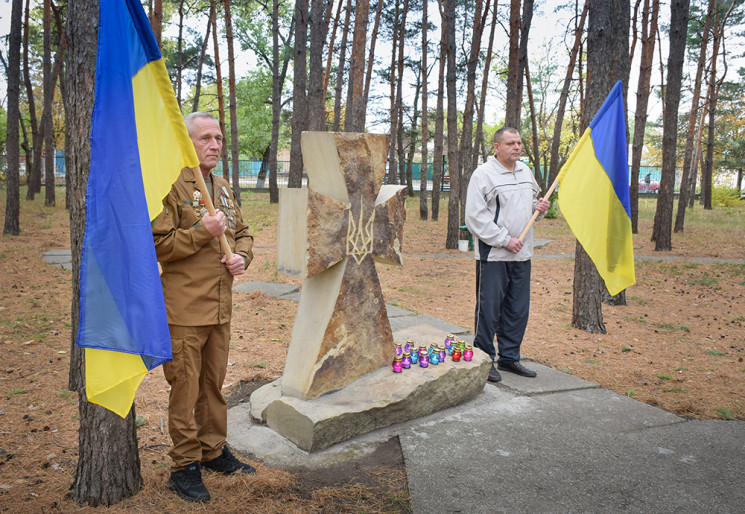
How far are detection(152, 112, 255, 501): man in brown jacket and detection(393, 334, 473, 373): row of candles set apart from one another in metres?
1.69

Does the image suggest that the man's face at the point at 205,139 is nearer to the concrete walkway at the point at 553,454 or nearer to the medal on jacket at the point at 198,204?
the medal on jacket at the point at 198,204

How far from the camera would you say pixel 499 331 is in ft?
17.6

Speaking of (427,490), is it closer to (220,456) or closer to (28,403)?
(220,456)

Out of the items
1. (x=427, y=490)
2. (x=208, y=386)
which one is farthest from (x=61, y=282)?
(x=427, y=490)

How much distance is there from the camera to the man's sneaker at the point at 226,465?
11.0 ft

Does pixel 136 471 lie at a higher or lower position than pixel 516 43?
lower

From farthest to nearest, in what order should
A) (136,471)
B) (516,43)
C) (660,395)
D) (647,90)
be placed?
(647,90) → (516,43) → (660,395) → (136,471)

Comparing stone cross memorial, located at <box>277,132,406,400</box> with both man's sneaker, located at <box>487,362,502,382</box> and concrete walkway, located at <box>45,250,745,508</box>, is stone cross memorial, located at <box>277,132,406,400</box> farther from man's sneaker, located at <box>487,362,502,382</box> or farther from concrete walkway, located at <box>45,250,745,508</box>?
man's sneaker, located at <box>487,362,502,382</box>

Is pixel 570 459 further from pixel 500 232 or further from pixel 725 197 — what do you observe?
pixel 725 197

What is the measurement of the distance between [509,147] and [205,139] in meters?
2.92

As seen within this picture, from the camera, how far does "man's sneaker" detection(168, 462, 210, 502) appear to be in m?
3.02

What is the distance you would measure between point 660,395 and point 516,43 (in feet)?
31.2

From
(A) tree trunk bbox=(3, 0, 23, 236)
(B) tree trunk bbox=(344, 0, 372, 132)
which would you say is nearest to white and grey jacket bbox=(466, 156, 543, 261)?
(B) tree trunk bbox=(344, 0, 372, 132)

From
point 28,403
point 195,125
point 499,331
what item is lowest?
point 28,403
